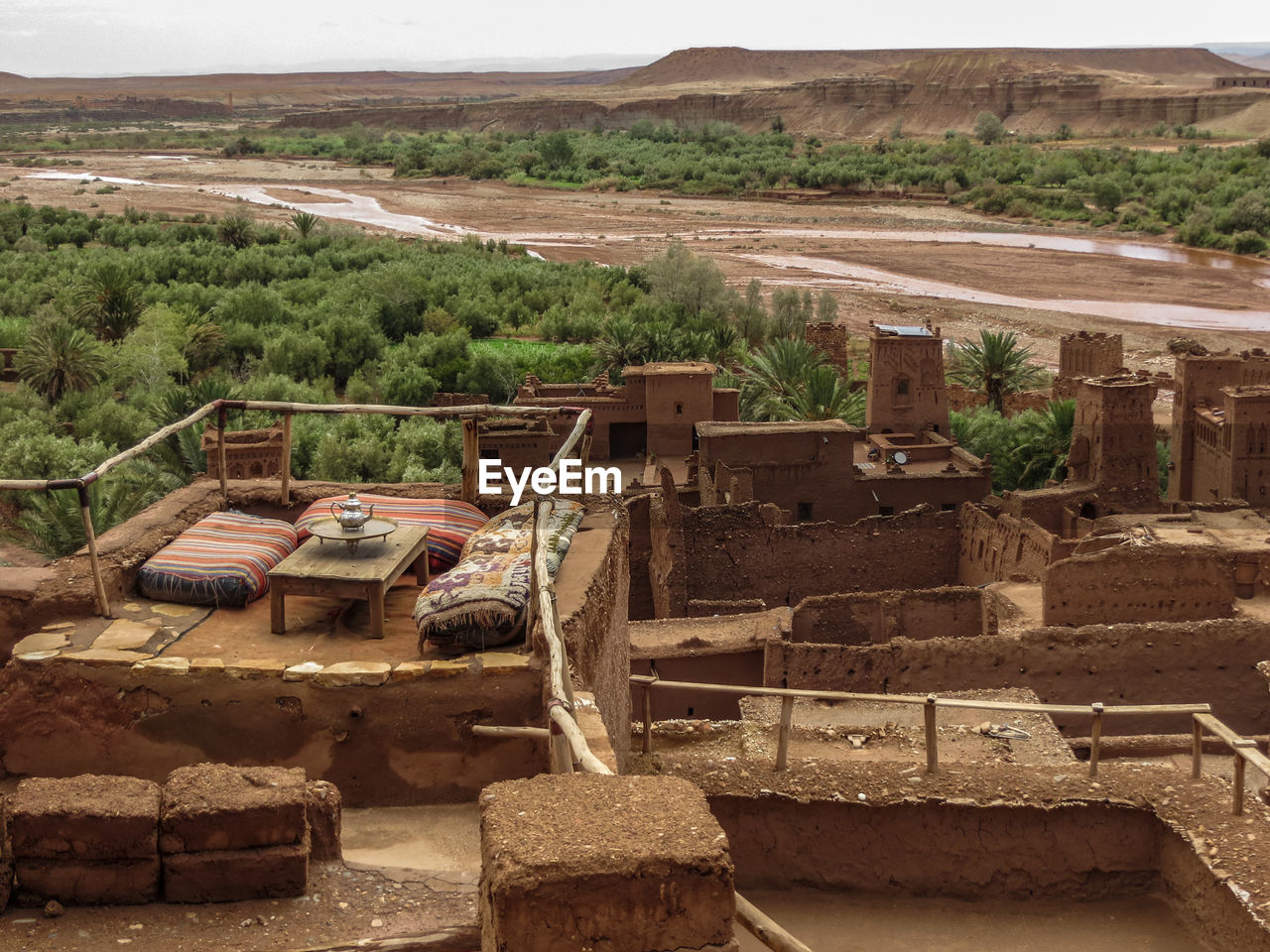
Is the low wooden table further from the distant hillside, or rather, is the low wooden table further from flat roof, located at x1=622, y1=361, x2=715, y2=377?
the distant hillside

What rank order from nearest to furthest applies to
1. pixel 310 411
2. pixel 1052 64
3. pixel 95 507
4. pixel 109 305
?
pixel 310 411
pixel 95 507
pixel 109 305
pixel 1052 64

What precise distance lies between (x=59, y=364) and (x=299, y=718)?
2773 centimetres

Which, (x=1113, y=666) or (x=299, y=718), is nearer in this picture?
(x=299, y=718)

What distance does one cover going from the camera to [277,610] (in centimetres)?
680

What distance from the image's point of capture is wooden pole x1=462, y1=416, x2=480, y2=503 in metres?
8.09

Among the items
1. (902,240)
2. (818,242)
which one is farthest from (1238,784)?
(902,240)

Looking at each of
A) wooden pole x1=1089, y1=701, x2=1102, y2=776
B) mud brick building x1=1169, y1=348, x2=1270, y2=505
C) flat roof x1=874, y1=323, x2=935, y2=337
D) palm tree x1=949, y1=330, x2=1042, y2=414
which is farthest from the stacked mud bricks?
palm tree x1=949, y1=330, x2=1042, y2=414

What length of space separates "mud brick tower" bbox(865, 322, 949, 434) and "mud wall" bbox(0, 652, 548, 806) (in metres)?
21.2

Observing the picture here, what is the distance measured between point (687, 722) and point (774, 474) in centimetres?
1258

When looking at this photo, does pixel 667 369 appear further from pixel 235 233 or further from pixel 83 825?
pixel 235 233

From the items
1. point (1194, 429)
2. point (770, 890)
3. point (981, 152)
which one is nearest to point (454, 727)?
point (770, 890)

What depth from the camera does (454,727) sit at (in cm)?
619

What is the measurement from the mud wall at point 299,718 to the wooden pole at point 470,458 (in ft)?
6.81

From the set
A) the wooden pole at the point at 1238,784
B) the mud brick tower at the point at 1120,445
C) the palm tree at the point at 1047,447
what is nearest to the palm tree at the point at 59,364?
the palm tree at the point at 1047,447
